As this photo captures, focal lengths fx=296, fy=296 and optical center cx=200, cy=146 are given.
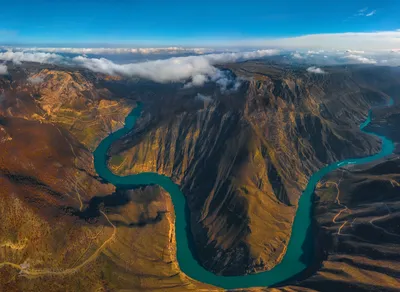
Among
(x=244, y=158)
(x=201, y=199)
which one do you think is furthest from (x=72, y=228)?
(x=244, y=158)

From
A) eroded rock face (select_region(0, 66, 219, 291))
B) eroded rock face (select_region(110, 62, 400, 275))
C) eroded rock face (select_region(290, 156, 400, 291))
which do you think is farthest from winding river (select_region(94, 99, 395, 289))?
eroded rock face (select_region(290, 156, 400, 291))

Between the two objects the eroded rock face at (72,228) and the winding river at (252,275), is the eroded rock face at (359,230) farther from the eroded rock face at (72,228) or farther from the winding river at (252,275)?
the eroded rock face at (72,228)

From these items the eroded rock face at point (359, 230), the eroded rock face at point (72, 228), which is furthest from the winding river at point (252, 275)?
the eroded rock face at point (359, 230)

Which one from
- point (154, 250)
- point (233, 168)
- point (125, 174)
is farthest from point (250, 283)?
point (125, 174)

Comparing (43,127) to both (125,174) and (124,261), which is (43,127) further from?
(124,261)

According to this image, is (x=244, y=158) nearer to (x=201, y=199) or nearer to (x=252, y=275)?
(x=201, y=199)
